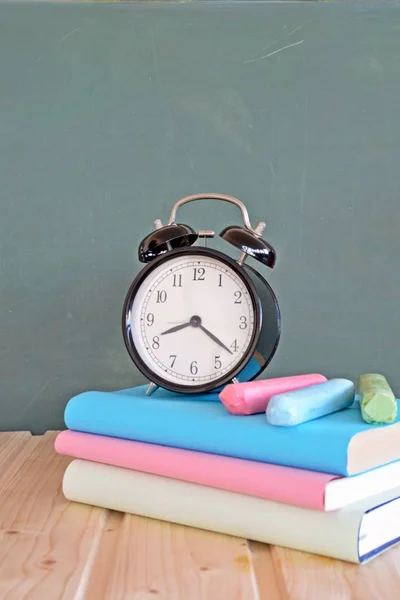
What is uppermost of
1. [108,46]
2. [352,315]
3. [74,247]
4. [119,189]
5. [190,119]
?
[108,46]

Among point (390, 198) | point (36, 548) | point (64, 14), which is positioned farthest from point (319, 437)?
point (64, 14)

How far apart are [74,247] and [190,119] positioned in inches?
13.3

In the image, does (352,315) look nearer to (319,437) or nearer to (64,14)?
(319,437)

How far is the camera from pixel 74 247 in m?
1.37

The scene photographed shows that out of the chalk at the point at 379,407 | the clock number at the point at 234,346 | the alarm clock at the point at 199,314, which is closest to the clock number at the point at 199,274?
the alarm clock at the point at 199,314

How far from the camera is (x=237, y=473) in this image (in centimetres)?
78

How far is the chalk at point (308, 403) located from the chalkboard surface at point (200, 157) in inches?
18.9

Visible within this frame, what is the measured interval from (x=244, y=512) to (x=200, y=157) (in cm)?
78

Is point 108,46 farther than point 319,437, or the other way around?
point 108,46

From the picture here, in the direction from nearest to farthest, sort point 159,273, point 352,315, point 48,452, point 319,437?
point 319,437
point 159,273
point 48,452
point 352,315

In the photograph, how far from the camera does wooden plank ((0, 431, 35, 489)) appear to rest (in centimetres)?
108

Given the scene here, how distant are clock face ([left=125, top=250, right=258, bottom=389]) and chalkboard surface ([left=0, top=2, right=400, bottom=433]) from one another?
13.9 inches

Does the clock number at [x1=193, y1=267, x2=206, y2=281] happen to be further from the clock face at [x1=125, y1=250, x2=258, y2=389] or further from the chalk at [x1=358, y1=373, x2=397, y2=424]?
the chalk at [x1=358, y1=373, x2=397, y2=424]

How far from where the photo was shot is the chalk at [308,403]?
771mm
